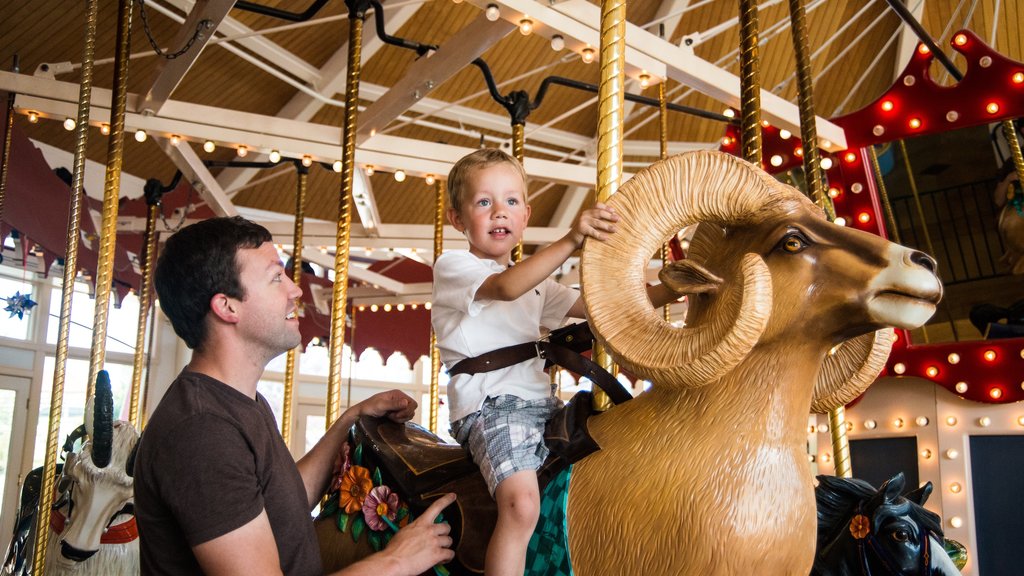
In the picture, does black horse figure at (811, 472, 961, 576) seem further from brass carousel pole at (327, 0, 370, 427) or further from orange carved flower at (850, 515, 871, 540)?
brass carousel pole at (327, 0, 370, 427)

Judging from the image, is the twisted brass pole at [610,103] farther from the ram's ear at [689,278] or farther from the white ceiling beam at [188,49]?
the white ceiling beam at [188,49]

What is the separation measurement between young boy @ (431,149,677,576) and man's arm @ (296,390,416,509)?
0.81ft

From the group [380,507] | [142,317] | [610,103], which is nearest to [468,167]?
[610,103]

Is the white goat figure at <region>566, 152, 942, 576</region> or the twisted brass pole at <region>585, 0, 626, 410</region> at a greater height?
the twisted brass pole at <region>585, 0, 626, 410</region>

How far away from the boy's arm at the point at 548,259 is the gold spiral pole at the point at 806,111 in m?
1.61

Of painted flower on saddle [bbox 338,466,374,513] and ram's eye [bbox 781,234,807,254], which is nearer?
ram's eye [bbox 781,234,807,254]

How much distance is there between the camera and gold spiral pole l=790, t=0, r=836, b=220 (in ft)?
11.1

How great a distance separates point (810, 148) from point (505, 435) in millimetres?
2043

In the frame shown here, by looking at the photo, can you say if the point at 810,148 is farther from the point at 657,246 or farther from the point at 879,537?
the point at 657,246

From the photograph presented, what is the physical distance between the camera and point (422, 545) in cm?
191

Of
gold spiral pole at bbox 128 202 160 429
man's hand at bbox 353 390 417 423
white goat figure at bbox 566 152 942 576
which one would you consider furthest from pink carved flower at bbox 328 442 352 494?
gold spiral pole at bbox 128 202 160 429

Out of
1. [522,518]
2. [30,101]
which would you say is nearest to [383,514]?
[522,518]

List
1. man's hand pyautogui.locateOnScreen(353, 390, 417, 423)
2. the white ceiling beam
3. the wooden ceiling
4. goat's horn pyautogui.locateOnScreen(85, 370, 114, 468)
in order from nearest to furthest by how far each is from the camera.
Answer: man's hand pyautogui.locateOnScreen(353, 390, 417, 423)
goat's horn pyautogui.locateOnScreen(85, 370, 114, 468)
the white ceiling beam
the wooden ceiling

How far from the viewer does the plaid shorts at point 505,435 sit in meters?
1.89
